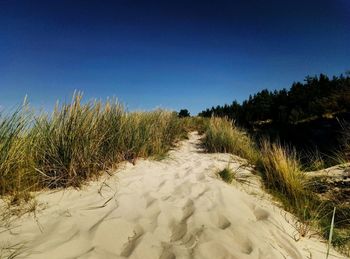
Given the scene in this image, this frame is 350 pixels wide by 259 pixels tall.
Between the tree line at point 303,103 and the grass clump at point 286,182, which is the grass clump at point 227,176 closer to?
the grass clump at point 286,182

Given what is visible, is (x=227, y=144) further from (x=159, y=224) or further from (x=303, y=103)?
(x=303, y=103)

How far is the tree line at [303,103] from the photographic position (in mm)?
16844

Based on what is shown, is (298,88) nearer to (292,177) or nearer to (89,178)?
(292,177)

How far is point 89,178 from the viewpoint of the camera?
13.6ft

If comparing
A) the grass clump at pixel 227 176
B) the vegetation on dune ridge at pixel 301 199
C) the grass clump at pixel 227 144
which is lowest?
the vegetation on dune ridge at pixel 301 199

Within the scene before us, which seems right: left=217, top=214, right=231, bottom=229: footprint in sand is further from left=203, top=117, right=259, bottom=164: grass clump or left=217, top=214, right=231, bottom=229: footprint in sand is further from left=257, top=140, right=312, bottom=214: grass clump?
left=203, top=117, right=259, bottom=164: grass clump

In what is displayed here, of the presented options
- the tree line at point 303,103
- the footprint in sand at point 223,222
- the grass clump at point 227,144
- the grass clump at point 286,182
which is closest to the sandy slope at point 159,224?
the footprint in sand at point 223,222

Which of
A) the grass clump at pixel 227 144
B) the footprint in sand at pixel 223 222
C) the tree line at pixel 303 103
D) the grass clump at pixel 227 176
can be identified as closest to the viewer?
the footprint in sand at pixel 223 222

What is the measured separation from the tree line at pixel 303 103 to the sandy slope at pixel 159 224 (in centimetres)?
1251

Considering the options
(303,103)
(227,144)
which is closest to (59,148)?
(227,144)

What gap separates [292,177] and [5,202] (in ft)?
12.5

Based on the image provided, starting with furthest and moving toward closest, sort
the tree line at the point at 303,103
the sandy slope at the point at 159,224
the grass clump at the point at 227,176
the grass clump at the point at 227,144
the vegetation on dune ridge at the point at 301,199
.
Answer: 1. the tree line at the point at 303,103
2. the grass clump at the point at 227,144
3. the grass clump at the point at 227,176
4. the vegetation on dune ridge at the point at 301,199
5. the sandy slope at the point at 159,224

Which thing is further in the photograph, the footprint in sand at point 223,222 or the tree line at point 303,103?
the tree line at point 303,103

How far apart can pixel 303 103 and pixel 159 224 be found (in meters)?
21.4
